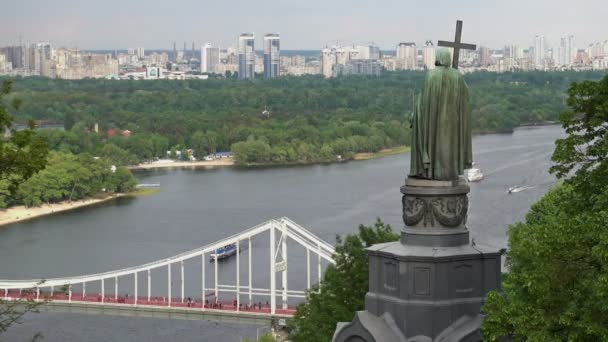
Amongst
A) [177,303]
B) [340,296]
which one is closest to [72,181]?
[177,303]

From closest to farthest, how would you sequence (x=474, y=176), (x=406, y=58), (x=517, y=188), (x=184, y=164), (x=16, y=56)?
(x=517, y=188) → (x=474, y=176) → (x=184, y=164) → (x=16, y=56) → (x=406, y=58)

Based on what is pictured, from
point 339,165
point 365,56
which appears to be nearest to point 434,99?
point 339,165

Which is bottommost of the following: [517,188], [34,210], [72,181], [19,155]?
[34,210]

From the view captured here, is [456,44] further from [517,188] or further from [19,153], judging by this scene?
[517,188]

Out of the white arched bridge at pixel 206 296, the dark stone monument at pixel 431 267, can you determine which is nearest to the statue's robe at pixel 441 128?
the dark stone monument at pixel 431 267

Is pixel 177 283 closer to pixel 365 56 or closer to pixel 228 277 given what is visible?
pixel 228 277

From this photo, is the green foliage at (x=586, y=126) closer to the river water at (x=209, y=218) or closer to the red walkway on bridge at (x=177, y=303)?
the river water at (x=209, y=218)
